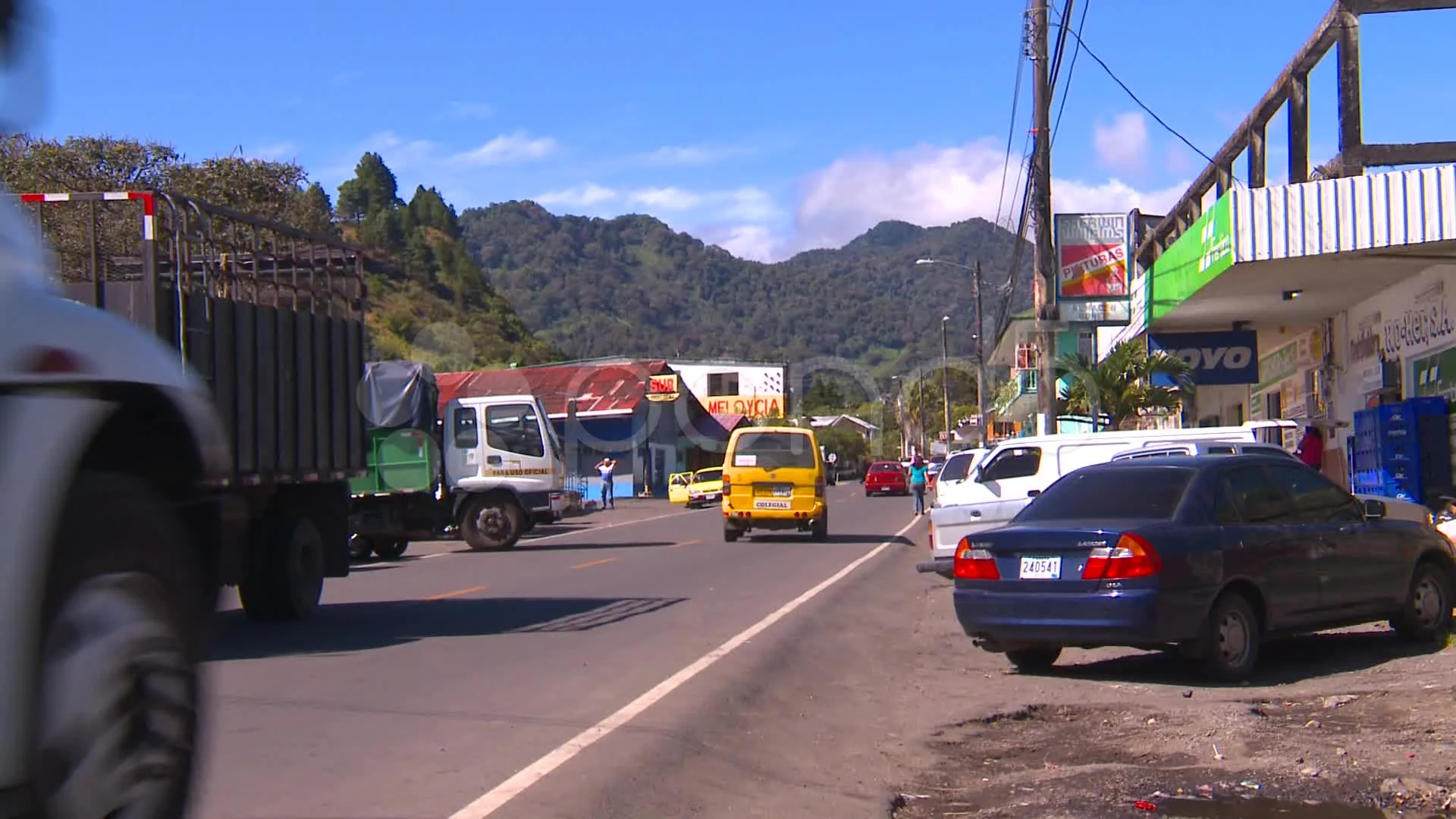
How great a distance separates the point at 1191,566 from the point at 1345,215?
8.05 meters

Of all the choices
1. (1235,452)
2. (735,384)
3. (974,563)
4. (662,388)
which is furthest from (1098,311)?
(735,384)

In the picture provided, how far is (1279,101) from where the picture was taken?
65.8 ft

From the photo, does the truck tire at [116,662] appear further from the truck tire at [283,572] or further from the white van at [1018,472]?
the white van at [1018,472]

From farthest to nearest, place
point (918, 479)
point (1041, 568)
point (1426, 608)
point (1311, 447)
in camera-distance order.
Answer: point (918, 479), point (1311, 447), point (1426, 608), point (1041, 568)

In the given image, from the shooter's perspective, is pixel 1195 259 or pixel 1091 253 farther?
pixel 1091 253

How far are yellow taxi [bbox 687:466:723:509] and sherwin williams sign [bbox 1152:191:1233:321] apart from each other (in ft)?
89.0

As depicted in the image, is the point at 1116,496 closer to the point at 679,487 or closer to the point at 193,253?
the point at 193,253

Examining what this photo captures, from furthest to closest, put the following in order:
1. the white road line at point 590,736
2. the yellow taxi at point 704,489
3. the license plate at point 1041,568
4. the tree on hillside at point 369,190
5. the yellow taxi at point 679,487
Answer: the tree on hillside at point 369,190, the yellow taxi at point 679,487, the yellow taxi at point 704,489, the license plate at point 1041,568, the white road line at point 590,736

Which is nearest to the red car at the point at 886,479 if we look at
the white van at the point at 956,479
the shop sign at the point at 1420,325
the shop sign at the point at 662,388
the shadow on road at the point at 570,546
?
the shop sign at the point at 662,388

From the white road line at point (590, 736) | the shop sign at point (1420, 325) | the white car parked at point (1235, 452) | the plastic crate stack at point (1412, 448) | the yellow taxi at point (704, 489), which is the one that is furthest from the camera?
the yellow taxi at point (704, 489)

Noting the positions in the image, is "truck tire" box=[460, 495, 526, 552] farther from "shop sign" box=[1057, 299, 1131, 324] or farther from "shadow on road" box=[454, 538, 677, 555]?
"shop sign" box=[1057, 299, 1131, 324]

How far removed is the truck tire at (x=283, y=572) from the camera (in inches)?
512

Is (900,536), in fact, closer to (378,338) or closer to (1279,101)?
(1279,101)

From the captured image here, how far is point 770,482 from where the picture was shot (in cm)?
2611
